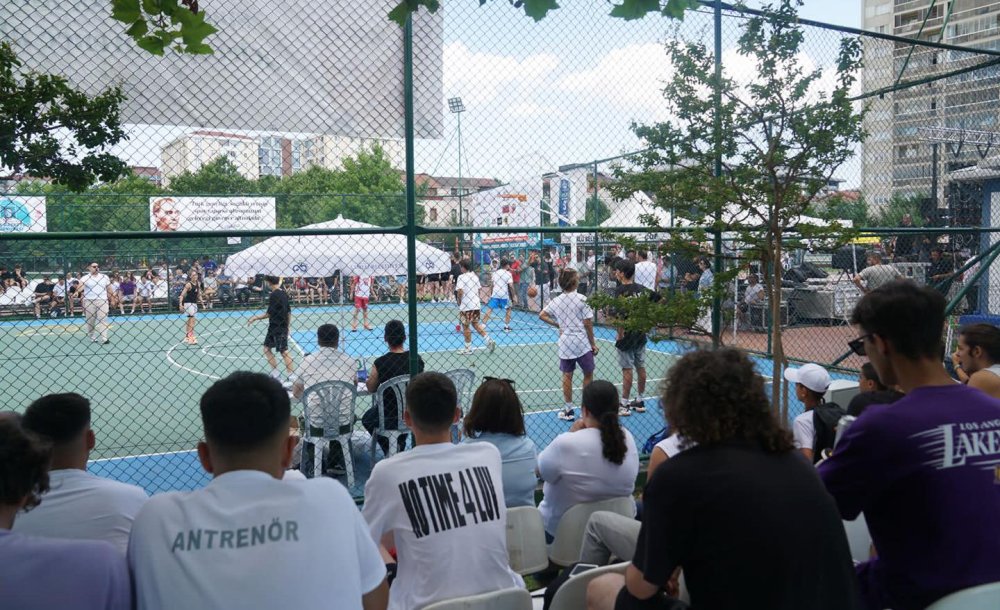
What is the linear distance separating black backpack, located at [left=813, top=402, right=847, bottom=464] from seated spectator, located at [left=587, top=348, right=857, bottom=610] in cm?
260

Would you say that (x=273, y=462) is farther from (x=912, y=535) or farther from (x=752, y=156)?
(x=752, y=156)

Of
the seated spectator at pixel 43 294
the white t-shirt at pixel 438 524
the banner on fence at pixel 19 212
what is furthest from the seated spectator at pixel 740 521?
the seated spectator at pixel 43 294

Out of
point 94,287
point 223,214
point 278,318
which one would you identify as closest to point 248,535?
point 278,318

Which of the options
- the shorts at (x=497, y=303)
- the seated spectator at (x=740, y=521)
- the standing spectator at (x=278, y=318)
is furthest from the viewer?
the shorts at (x=497, y=303)

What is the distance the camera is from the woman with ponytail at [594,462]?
3.98 m

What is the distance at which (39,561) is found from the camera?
1893mm

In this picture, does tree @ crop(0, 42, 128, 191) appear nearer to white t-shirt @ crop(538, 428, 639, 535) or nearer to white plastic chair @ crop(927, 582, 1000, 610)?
white t-shirt @ crop(538, 428, 639, 535)

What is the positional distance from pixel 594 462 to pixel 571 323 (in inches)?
193

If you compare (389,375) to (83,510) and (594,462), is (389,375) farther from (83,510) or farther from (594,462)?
(83,510)

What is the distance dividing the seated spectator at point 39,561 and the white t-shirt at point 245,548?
0.06m

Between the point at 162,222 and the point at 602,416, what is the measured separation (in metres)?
9.87

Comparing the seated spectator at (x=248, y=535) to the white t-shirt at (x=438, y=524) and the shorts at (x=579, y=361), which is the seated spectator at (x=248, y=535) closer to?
the white t-shirt at (x=438, y=524)

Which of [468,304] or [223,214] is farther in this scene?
[468,304]

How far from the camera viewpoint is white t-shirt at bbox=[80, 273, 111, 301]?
14.6 m
